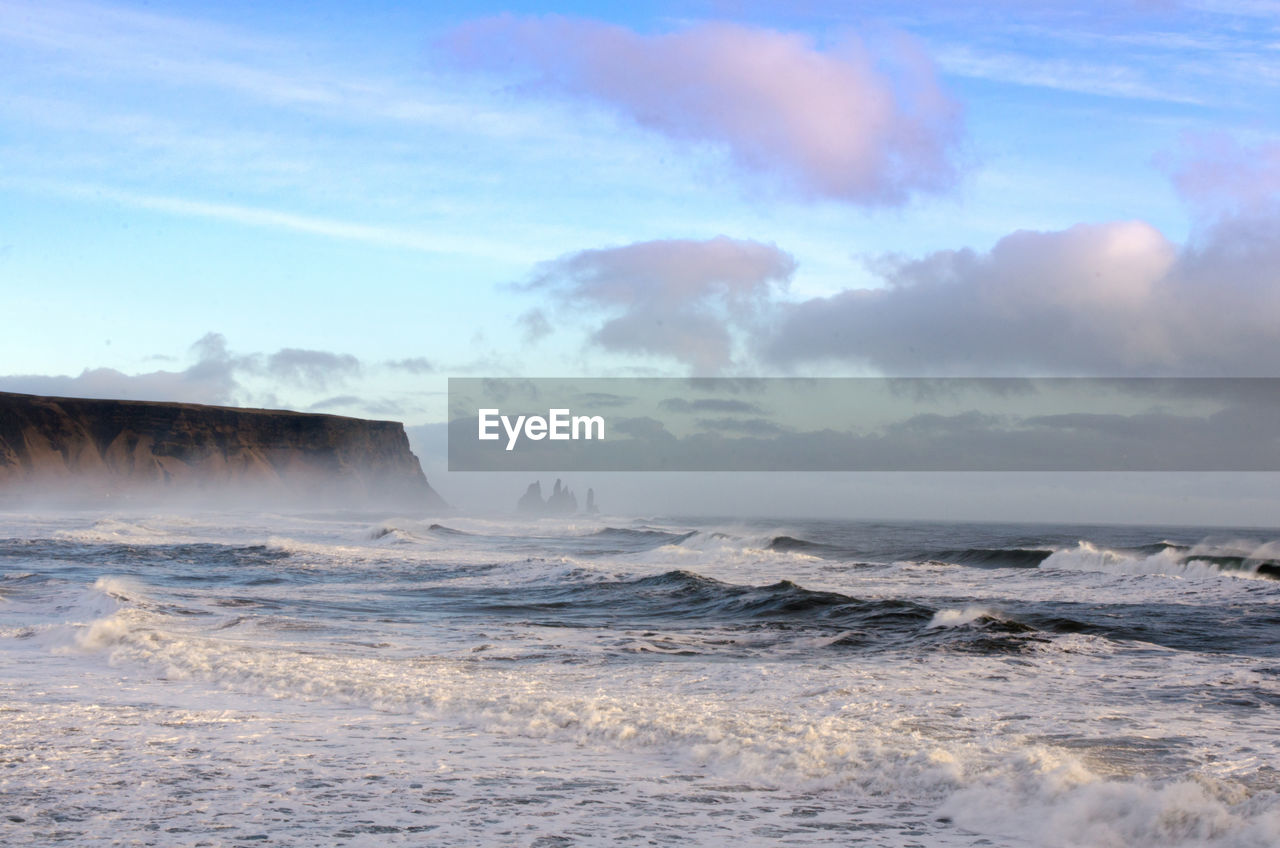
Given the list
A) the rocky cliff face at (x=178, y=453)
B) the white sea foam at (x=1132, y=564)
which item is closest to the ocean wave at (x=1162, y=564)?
the white sea foam at (x=1132, y=564)

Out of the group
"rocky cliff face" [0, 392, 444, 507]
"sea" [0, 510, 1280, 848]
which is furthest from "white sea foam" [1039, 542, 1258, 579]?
"rocky cliff face" [0, 392, 444, 507]

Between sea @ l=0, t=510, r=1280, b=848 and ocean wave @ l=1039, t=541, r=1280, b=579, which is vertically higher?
sea @ l=0, t=510, r=1280, b=848

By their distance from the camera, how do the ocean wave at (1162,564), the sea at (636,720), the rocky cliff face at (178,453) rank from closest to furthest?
the sea at (636,720), the ocean wave at (1162,564), the rocky cliff face at (178,453)

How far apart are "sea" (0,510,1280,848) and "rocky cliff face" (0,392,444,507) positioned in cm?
8711

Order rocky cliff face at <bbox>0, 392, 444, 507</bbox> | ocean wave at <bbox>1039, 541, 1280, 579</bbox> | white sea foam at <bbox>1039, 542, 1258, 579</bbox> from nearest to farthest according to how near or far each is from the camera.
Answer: ocean wave at <bbox>1039, 541, 1280, 579</bbox>
white sea foam at <bbox>1039, 542, 1258, 579</bbox>
rocky cliff face at <bbox>0, 392, 444, 507</bbox>

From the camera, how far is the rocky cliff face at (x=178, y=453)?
95.4 metres

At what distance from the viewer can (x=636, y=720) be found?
8289mm

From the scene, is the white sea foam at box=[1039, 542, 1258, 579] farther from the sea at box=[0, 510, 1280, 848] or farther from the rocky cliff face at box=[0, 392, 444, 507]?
the rocky cliff face at box=[0, 392, 444, 507]

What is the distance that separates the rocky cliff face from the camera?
95.4m

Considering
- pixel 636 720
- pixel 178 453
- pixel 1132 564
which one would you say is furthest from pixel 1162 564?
pixel 178 453

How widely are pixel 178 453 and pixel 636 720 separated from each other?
10727cm

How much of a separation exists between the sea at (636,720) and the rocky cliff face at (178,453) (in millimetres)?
87107

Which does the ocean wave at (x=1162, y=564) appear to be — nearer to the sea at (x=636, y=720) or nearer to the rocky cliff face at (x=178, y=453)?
the sea at (x=636, y=720)

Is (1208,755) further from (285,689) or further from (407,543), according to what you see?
(407,543)
